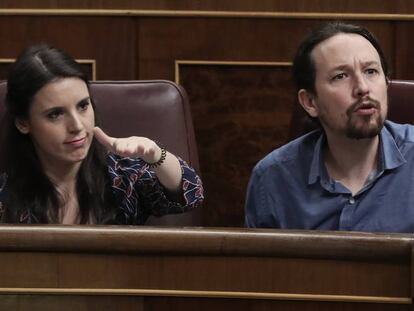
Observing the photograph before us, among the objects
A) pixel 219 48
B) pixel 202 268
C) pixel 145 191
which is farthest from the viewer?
pixel 219 48

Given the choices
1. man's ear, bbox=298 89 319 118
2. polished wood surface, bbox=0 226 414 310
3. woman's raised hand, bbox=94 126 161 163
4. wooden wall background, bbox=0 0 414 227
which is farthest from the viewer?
wooden wall background, bbox=0 0 414 227

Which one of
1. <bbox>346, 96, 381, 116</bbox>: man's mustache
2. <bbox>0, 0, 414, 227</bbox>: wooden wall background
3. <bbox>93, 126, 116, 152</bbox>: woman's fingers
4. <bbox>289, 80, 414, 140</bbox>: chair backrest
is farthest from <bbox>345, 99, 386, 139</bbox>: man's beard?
<bbox>0, 0, 414, 227</bbox>: wooden wall background

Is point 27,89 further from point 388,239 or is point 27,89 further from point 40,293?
point 388,239

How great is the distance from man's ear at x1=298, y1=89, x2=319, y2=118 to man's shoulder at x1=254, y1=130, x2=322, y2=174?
0.9 inches

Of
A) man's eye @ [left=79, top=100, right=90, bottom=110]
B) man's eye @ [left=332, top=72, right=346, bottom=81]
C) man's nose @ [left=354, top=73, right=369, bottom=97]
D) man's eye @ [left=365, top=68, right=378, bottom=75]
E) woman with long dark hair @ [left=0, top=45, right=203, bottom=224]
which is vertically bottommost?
woman with long dark hair @ [left=0, top=45, right=203, bottom=224]

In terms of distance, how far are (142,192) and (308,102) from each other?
0.18 m

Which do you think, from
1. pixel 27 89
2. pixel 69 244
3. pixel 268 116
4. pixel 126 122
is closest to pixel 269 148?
pixel 268 116

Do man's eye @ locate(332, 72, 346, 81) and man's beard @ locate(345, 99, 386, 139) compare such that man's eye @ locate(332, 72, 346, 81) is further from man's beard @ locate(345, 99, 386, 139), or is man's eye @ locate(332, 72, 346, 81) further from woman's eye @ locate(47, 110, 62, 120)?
woman's eye @ locate(47, 110, 62, 120)

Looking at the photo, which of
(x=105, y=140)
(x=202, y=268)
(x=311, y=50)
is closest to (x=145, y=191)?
(x=105, y=140)

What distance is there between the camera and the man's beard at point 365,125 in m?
0.91

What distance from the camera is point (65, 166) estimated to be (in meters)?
0.97

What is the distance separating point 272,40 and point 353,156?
43 centimetres

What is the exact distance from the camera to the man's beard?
906mm

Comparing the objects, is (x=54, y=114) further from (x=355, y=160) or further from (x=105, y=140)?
(x=355, y=160)
